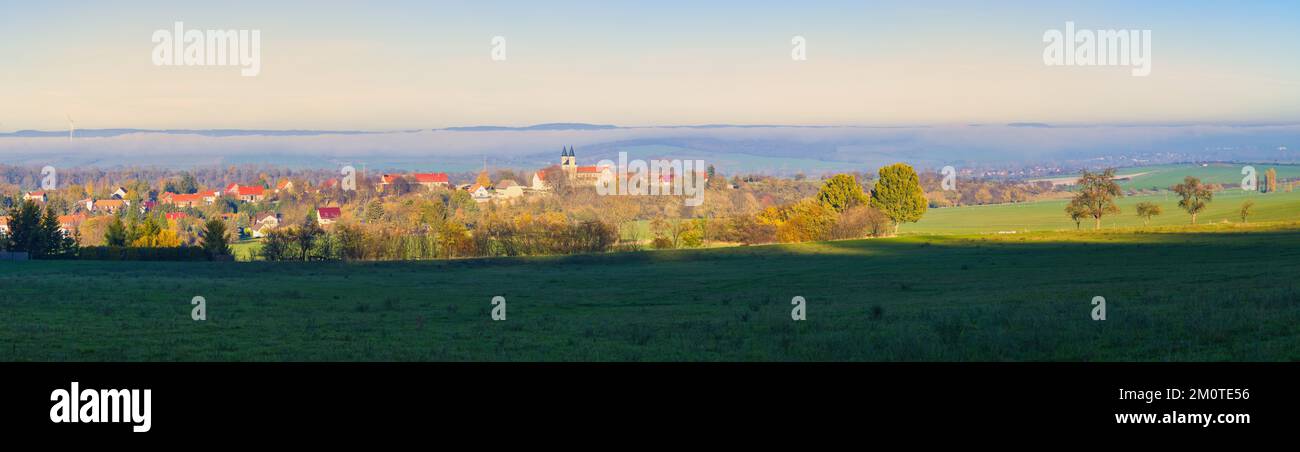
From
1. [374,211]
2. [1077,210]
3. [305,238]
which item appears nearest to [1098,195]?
[1077,210]

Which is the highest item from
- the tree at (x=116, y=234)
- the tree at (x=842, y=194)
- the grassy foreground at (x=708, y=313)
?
the tree at (x=842, y=194)

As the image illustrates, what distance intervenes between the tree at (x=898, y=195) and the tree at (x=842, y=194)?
289 centimetres

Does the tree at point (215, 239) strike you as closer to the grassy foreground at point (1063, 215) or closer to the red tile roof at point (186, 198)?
the grassy foreground at point (1063, 215)

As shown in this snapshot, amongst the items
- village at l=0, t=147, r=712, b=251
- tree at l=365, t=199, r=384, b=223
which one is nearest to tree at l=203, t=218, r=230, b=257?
tree at l=365, t=199, r=384, b=223

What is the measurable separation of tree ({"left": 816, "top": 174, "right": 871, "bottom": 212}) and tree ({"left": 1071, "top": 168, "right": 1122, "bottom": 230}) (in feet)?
81.0

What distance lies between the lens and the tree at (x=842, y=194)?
11138 cm

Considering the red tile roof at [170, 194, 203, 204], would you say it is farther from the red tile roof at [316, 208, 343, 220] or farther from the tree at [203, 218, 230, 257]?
the tree at [203, 218, 230, 257]

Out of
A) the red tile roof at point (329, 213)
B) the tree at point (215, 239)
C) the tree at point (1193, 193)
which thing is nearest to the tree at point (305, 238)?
the tree at point (215, 239)

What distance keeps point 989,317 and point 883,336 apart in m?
3.88

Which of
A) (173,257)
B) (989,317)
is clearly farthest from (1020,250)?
(173,257)

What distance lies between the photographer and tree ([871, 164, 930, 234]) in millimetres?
115062

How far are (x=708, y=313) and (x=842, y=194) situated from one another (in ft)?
290
